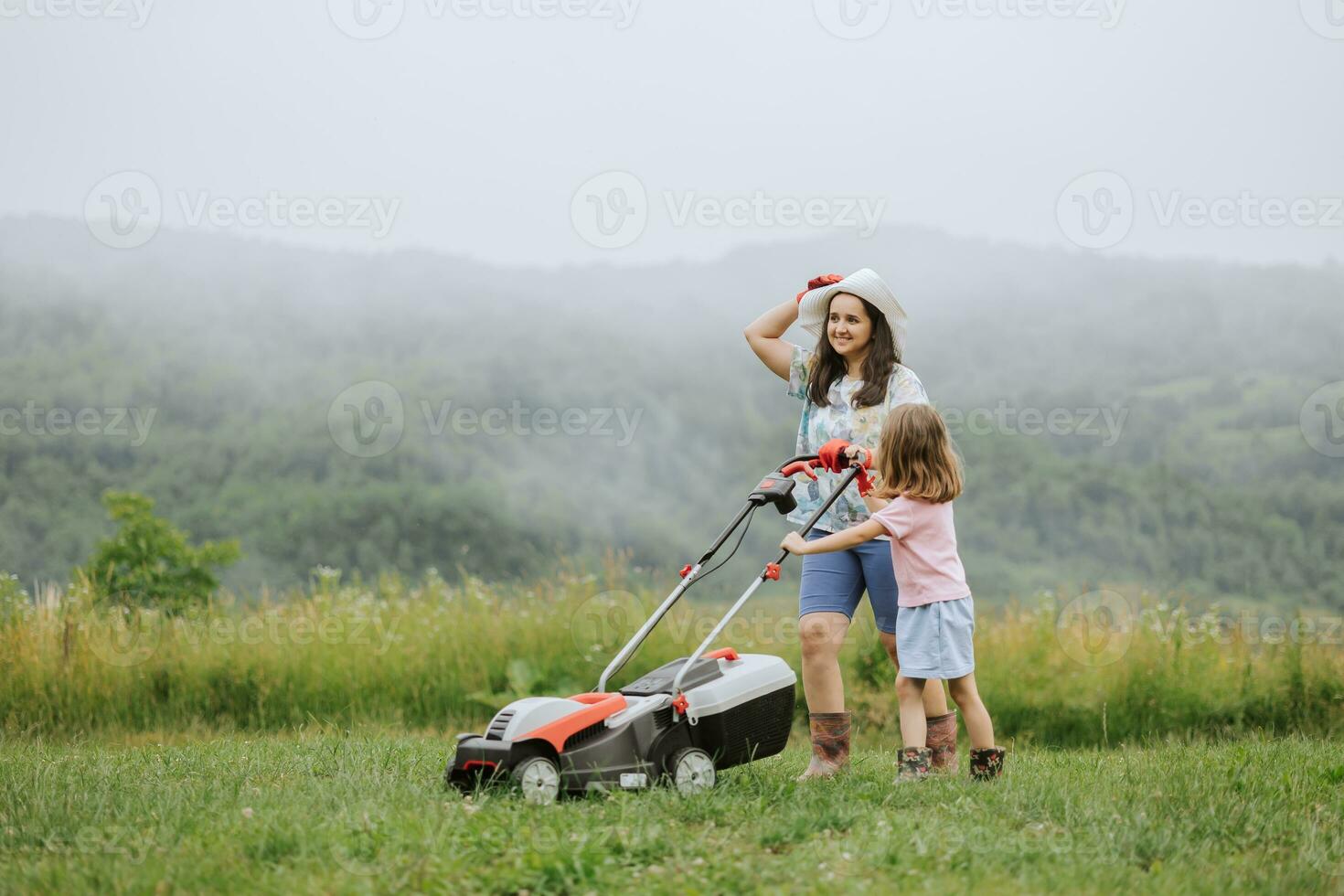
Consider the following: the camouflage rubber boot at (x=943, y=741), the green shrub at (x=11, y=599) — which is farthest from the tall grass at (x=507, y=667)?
the camouflage rubber boot at (x=943, y=741)

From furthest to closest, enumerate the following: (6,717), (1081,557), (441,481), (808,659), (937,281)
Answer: (937,281)
(441,481)
(1081,557)
(6,717)
(808,659)

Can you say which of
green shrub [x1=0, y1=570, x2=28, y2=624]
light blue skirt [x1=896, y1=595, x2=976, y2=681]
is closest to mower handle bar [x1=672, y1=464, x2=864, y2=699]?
light blue skirt [x1=896, y1=595, x2=976, y2=681]

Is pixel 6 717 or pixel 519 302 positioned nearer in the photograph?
pixel 6 717

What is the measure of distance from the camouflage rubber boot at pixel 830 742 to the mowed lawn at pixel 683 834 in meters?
0.09

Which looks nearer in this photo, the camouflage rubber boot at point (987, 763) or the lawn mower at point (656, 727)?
the lawn mower at point (656, 727)

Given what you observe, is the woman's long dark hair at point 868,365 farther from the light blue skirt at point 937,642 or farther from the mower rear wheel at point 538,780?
the mower rear wheel at point 538,780

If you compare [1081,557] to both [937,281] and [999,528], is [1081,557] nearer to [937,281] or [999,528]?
[999,528]

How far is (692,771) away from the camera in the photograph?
13.0ft

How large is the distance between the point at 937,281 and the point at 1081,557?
5.18m

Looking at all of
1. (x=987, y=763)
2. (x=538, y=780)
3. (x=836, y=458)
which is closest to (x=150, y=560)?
(x=538, y=780)

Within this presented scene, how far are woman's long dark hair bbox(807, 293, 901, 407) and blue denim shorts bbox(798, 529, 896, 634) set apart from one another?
538 mm

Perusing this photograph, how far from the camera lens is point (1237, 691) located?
6898 mm

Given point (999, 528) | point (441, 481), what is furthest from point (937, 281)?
point (441, 481)

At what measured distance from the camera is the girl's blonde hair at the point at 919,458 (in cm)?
424
